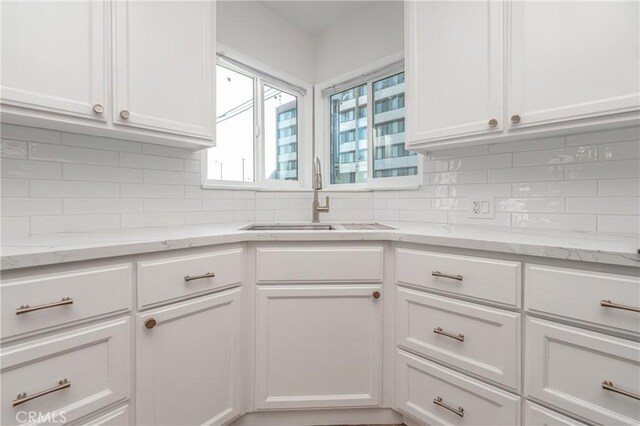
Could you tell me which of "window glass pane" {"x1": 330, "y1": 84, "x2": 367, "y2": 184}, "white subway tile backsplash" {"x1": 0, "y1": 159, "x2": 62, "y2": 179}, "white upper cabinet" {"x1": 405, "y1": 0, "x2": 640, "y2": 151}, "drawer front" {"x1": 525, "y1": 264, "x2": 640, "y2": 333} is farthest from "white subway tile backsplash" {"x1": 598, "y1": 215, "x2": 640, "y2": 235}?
"white subway tile backsplash" {"x1": 0, "y1": 159, "x2": 62, "y2": 179}

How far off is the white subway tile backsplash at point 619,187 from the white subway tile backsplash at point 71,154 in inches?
89.9

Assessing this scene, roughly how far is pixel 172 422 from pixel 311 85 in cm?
237

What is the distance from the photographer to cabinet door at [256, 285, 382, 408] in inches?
53.5

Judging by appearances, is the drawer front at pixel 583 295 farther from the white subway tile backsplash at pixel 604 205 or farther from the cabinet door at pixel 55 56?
the cabinet door at pixel 55 56

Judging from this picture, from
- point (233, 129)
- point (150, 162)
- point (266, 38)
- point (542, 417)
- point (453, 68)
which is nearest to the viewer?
point (542, 417)

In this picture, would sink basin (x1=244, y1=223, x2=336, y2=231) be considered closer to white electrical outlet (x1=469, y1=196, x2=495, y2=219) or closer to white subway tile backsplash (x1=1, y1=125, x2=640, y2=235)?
white subway tile backsplash (x1=1, y1=125, x2=640, y2=235)

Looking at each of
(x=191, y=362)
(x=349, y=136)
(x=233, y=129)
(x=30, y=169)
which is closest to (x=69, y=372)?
(x=191, y=362)

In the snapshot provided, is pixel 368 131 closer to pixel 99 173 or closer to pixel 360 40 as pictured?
pixel 360 40

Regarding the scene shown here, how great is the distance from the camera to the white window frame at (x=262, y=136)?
1.98 meters

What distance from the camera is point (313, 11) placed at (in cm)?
226

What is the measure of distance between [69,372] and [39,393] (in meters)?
0.07

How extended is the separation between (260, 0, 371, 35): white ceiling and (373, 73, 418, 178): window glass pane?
596mm

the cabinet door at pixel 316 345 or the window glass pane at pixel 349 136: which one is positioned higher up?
the window glass pane at pixel 349 136

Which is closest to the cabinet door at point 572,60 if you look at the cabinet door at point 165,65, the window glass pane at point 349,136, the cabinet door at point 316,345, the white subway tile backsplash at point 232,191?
the white subway tile backsplash at point 232,191
